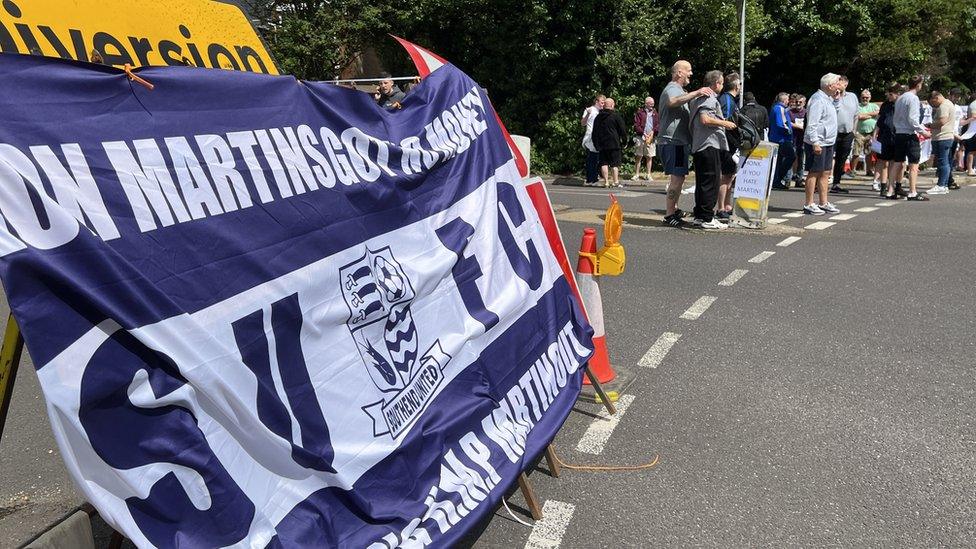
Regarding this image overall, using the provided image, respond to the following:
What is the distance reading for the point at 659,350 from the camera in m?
4.88

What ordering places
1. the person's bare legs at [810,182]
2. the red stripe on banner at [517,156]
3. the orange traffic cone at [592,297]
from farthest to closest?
the person's bare legs at [810,182]
the orange traffic cone at [592,297]
the red stripe on banner at [517,156]

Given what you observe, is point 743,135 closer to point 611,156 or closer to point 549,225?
point 549,225

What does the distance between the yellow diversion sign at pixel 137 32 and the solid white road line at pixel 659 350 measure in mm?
2853

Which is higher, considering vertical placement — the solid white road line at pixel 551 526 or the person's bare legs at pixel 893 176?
the solid white road line at pixel 551 526

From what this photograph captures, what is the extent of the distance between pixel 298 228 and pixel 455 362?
0.83 m

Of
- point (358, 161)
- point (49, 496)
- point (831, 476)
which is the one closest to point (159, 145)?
point (358, 161)

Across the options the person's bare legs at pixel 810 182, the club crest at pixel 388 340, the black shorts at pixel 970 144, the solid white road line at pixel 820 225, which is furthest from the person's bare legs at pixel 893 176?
the club crest at pixel 388 340

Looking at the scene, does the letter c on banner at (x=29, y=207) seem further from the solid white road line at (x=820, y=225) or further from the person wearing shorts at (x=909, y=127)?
the person wearing shorts at (x=909, y=127)

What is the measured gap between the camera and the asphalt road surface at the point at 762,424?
2.88 m

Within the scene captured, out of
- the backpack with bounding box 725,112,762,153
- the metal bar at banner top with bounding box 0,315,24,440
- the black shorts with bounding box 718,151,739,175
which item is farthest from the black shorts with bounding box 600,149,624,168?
the metal bar at banner top with bounding box 0,315,24,440

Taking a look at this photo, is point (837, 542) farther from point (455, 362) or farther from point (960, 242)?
point (960, 242)

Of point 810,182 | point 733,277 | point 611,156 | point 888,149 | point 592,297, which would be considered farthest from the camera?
point 611,156

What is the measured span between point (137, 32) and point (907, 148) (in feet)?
38.6

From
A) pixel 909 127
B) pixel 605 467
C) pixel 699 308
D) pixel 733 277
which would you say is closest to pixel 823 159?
pixel 909 127
